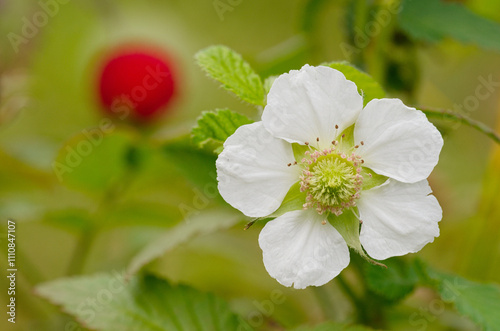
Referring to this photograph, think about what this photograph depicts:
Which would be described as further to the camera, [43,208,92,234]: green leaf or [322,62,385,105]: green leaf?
[43,208,92,234]: green leaf

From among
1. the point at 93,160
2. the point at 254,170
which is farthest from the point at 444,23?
the point at 93,160

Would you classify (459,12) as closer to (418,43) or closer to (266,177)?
(418,43)

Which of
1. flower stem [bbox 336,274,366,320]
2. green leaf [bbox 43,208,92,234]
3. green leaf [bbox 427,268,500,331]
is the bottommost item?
flower stem [bbox 336,274,366,320]

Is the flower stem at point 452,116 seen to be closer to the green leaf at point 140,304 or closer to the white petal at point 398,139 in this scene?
the white petal at point 398,139

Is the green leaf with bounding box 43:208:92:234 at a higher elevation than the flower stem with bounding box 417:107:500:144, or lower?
lower

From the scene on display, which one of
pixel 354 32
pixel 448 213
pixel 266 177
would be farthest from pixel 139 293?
pixel 448 213

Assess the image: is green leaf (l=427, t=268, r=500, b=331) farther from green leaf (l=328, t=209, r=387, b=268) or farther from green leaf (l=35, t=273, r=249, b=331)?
green leaf (l=35, t=273, r=249, b=331)

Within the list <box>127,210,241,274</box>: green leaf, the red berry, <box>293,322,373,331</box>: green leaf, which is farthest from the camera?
the red berry

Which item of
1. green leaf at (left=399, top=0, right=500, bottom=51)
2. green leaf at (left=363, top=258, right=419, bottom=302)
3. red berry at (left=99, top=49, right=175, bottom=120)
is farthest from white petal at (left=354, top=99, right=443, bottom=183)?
red berry at (left=99, top=49, right=175, bottom=120)

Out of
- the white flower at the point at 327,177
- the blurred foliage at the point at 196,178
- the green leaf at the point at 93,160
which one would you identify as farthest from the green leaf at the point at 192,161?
the white flower at the point at 327,177
